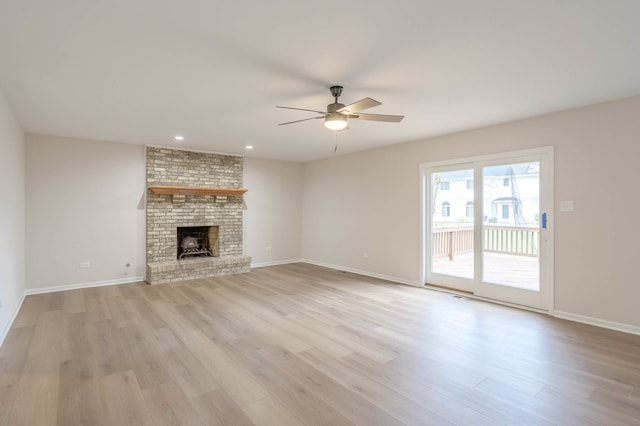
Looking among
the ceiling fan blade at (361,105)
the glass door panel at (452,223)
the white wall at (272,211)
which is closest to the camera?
the ceiling fan blade at (361,105)

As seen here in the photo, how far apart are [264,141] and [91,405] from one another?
4.48 m

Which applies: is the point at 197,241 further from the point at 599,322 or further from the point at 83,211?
the point at 599,322

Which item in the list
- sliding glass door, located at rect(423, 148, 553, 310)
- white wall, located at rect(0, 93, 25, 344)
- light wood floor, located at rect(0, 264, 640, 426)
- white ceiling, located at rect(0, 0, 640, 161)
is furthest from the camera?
sliding glass door, located at rect(423, 148, 553, 310)

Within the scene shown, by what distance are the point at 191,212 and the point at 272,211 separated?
1.95m

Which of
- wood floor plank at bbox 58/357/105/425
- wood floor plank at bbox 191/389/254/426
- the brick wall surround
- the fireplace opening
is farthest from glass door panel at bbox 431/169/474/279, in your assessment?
wood floor plank at bbox 58/357/105/425

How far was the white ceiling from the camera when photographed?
204 cm

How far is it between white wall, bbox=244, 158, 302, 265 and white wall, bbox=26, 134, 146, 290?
2254 millimetres

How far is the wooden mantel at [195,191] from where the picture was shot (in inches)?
239

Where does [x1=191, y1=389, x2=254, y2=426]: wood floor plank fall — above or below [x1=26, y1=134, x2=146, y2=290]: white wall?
below

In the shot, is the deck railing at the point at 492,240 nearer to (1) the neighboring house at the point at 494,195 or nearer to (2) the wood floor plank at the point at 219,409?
(1) the neighboring house at the point at 494,195

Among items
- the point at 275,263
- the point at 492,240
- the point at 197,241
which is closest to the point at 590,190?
the point at 492,240

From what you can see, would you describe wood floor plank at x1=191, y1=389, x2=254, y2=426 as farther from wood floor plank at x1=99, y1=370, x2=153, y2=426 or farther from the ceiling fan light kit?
the ceiling fan light kit

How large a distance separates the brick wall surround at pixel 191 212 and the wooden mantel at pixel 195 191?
0.58ft

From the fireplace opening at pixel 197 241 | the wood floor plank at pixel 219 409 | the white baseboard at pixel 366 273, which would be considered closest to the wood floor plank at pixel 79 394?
the wood floor plank at pixel 219 409
